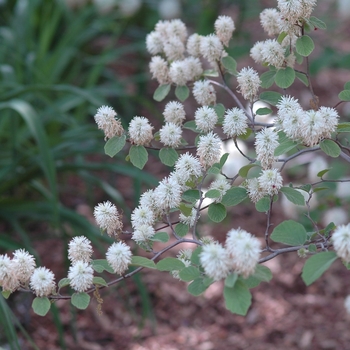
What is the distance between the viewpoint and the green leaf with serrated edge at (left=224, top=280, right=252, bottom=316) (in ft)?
2.22

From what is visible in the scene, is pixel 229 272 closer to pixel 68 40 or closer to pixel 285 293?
pixel 285 293

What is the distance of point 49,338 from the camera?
1.78 metres

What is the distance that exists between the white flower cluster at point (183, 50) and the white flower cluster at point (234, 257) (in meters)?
0.45

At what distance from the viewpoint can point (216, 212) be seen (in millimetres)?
914

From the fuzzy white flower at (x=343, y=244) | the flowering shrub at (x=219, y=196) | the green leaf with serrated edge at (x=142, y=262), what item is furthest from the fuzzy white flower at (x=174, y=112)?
the fuzzy white flower at (x=343, y=244)

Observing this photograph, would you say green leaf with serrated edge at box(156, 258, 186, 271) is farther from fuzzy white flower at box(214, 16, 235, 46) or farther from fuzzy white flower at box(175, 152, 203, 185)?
fuzzy white flower at box(214, 16, 235, 46)

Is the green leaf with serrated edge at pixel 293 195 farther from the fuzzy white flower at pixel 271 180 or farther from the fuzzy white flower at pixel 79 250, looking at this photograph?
the fuzzy white flower at pixel 79 250

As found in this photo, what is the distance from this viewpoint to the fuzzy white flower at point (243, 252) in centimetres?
67

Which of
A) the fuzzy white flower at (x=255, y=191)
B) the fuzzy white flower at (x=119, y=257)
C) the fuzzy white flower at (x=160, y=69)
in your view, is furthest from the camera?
the fuzzy white flower at (x=160, y=69)

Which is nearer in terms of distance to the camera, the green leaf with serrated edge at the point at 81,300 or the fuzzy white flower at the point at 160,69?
the green leaf with serrated edge at the point at 81,300

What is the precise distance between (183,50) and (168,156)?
279 mm

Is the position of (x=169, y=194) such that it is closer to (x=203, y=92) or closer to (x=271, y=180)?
(x=271, y=180)

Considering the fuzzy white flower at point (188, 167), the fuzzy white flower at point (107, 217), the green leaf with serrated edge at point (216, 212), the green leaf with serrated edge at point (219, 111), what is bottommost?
the fuzzy white flower at point (107, 217)

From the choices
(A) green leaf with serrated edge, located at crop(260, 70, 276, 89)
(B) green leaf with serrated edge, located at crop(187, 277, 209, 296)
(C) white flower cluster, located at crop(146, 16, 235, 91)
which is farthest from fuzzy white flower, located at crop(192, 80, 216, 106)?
(B) green leaf with serrated edge, located at crop(187, 277, 209, 296)
